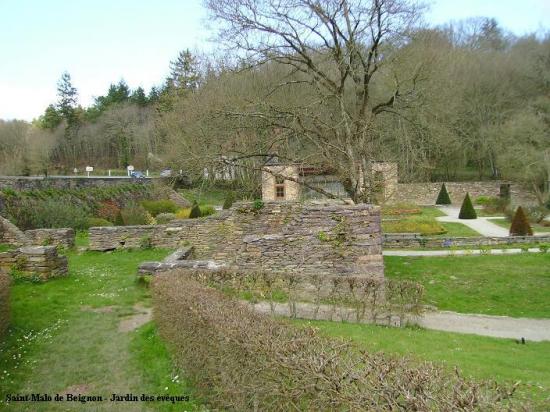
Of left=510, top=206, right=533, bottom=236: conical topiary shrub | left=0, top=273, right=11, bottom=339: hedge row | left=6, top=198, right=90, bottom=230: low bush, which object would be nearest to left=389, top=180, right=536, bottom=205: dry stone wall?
left=510, top=206, right=533, bottom=236: conical topiary shrub

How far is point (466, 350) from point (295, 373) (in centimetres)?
450

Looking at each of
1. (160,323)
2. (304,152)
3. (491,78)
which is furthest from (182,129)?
(491,78)

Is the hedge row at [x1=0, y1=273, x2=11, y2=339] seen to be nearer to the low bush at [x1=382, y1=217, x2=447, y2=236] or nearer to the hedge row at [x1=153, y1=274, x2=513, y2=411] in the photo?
the hedge row at [x1=153, y1=274, x2=513, y2=411]

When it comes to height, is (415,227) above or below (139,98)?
below

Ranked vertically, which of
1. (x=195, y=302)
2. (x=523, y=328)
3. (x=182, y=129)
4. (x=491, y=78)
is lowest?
(x=523, y=328)

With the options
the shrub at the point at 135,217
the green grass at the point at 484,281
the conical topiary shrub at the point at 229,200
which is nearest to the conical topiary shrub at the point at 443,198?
the conical topiary shrub at the point at 229,200

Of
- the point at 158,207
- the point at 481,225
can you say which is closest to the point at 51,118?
the point at 158,207

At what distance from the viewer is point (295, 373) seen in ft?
11.0

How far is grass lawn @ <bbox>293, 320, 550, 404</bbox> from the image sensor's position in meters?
5.32

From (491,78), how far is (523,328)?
34923mm

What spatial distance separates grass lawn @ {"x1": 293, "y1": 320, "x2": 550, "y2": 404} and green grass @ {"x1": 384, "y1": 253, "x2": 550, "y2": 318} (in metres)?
2.78

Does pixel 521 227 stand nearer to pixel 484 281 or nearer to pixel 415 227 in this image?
pixel 415 227

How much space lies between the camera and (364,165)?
15.0 meters

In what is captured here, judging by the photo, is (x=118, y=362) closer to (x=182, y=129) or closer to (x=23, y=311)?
(x=23, y=311)
